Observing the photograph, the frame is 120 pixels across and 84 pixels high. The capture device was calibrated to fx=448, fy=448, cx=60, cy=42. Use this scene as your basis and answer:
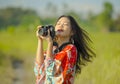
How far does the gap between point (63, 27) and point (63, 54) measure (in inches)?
10.3

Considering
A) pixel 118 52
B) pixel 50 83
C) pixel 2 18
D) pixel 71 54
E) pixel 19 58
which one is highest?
pixel 71 54

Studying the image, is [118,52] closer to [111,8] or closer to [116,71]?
[116,71]

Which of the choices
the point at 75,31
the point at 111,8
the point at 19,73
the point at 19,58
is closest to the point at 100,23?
the point at 111,8

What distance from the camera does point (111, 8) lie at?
176 feet

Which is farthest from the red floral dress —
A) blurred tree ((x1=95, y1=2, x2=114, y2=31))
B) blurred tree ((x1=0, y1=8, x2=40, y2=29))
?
blurred tree ((x1=0, y1=8, x2=40, y2=29))

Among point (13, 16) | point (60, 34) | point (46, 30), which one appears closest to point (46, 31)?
point (46, 30)

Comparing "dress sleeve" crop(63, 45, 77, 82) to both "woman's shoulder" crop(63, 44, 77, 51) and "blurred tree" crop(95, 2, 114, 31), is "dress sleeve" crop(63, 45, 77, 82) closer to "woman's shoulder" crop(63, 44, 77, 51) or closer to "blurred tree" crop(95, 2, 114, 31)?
"woman's shoulder" crop(63, 44, 77, 51)

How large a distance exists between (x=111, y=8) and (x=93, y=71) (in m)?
47.0

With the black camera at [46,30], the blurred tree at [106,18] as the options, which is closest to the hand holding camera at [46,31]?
the black camera at [46,30]

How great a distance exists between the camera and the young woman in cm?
383

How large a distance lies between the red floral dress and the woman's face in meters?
0.13

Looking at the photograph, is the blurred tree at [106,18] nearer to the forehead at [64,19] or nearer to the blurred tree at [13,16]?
the blurred tree at [13,16]

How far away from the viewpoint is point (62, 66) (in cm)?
385

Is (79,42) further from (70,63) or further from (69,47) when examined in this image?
(70,63)
